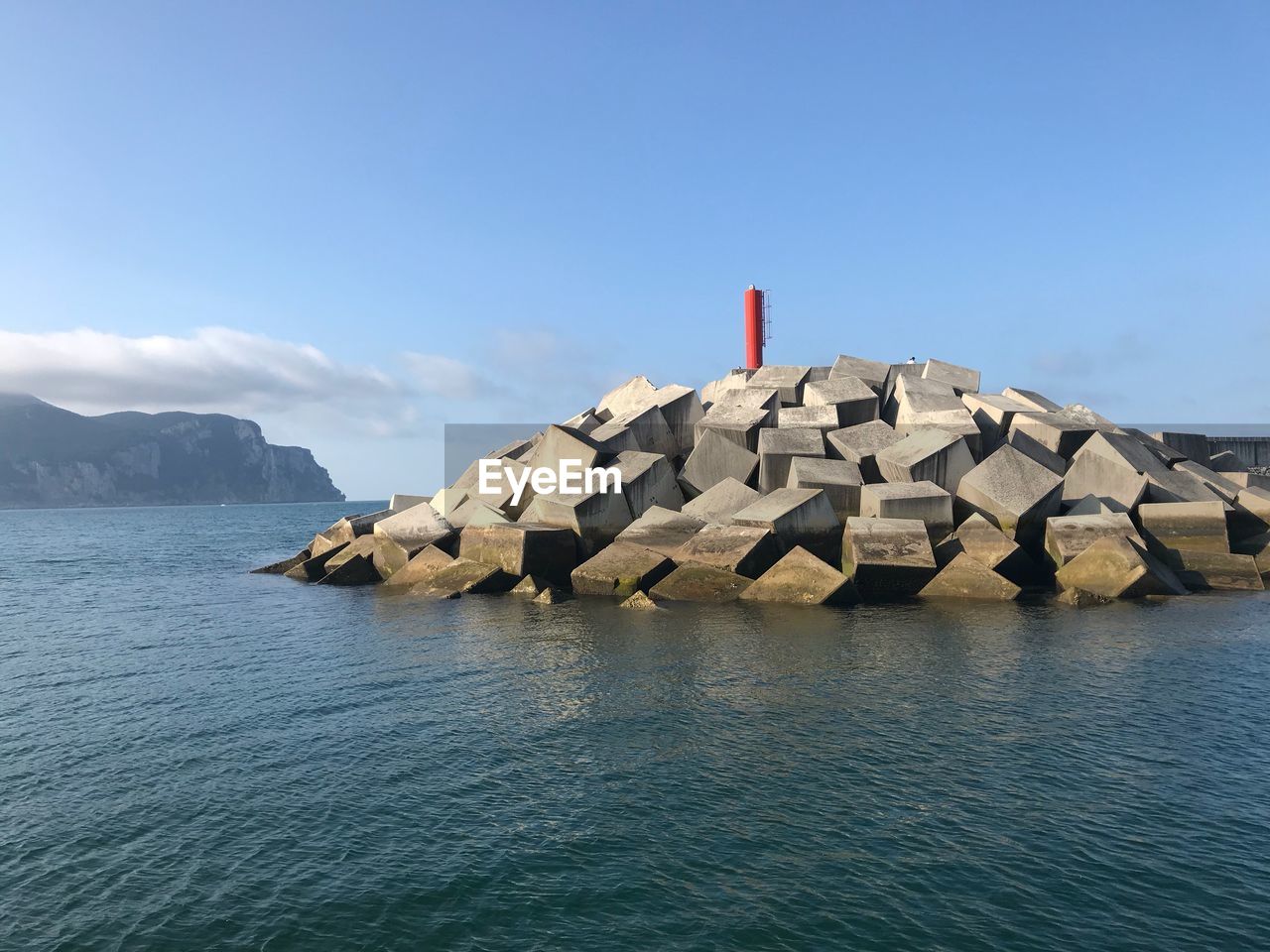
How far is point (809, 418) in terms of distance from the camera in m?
22.0

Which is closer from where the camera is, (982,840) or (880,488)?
(982,840)

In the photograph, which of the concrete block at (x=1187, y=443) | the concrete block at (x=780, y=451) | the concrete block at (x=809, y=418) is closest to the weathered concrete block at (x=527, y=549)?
the concrete block at (x=780, y=451)

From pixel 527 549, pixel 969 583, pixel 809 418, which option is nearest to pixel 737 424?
pixel 809 418

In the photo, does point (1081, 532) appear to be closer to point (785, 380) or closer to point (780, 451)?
point (780, 451)

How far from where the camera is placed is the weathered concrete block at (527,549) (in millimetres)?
18250

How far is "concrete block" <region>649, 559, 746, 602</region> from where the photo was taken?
1622 centimetres

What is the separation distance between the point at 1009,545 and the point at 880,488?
2752 millimetres

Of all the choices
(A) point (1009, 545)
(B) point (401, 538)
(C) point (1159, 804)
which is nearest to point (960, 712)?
(C) point (1159, 804)

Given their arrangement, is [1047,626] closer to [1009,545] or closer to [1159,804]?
[1009,545]

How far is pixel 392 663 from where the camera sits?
460 inches

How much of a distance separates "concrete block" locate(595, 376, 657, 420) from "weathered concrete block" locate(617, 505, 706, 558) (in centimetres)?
811

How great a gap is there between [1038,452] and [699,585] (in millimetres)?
9692

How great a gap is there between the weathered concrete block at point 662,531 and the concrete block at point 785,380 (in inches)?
295

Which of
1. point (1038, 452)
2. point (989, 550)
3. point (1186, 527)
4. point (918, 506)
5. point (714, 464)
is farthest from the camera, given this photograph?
point (714, 464)
